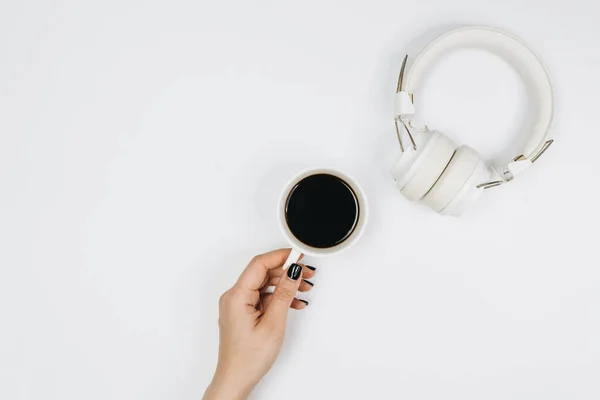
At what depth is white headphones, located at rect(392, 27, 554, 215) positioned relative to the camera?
69cm

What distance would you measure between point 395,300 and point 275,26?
0.48 metres

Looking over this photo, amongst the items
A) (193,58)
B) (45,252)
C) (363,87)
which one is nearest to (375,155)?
→ (363,87)

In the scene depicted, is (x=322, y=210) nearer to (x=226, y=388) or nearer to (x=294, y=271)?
(x=294, y=271)

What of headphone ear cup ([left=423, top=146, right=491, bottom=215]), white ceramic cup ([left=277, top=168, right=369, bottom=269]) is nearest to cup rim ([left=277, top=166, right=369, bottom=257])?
white ceramic cup ([left=277, top=168, right=369, bottom=269])

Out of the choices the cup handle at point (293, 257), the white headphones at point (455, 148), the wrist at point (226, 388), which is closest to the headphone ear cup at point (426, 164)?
the white headphones at point (455, 148)

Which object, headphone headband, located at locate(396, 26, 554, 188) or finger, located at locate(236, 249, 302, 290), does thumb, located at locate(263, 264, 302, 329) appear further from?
headphone headband, located at locate(396, 26, 554, 188)

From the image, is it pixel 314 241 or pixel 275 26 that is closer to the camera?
pixel 314 241

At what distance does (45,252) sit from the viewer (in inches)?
32.5

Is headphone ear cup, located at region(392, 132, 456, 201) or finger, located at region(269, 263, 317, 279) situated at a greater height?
headphone ear cup, located at region(392, 132, 456, 201)

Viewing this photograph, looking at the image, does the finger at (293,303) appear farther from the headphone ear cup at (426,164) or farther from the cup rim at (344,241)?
the headphone ear cup at (426,164)

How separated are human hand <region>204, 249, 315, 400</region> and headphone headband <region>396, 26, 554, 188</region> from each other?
281mm

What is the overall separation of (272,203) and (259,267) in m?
0.12

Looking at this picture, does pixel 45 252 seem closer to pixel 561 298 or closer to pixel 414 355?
pixel 414 355

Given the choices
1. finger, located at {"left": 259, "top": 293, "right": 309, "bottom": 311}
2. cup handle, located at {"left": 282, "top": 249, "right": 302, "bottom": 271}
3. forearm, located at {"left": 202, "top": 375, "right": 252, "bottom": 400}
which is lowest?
forearm, located at {"left": 202, "top": 375, "right": 252, "bottom": 400}
